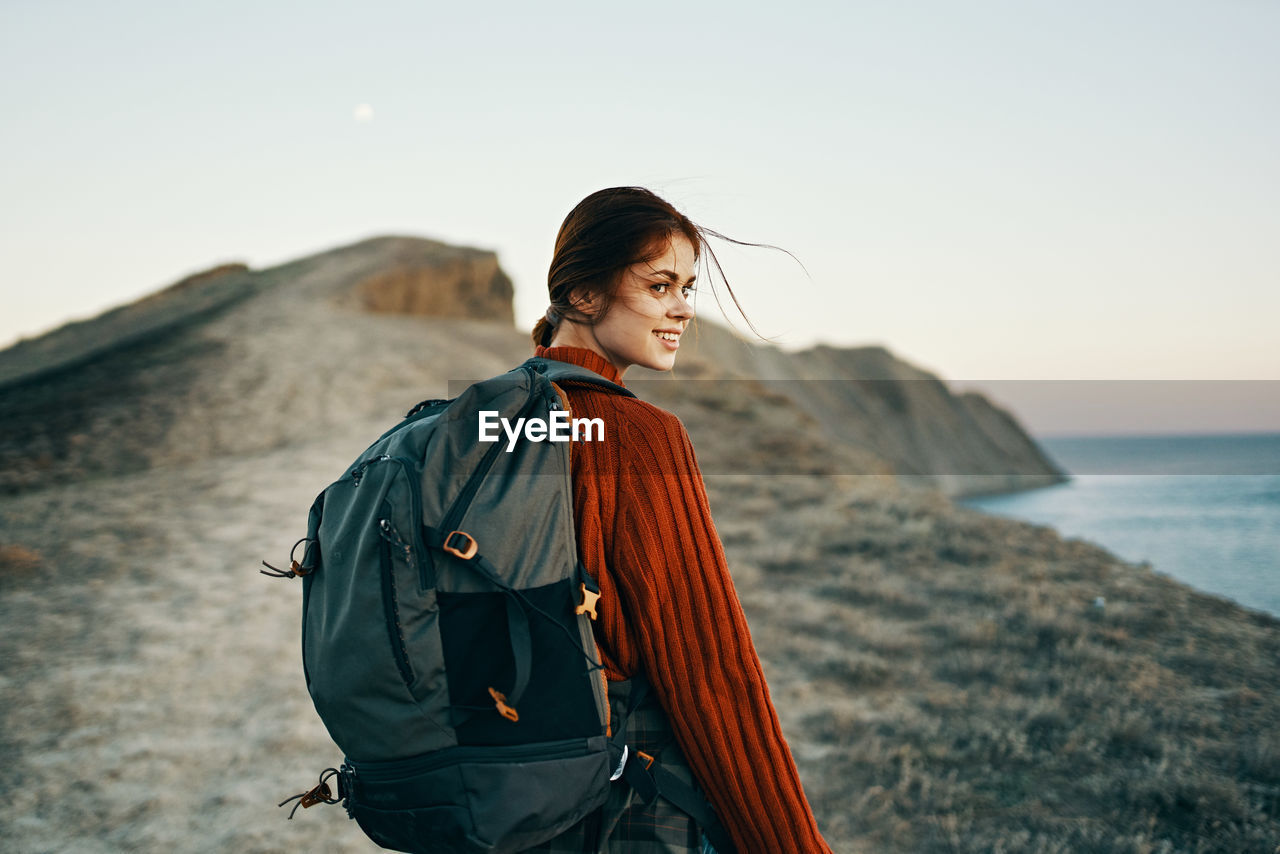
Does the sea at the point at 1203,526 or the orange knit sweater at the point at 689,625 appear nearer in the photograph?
the orange knit sweater at the point at 689,625

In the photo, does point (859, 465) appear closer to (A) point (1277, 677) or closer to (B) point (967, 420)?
(A) point (1277, 677)

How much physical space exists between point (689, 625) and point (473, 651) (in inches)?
13.3

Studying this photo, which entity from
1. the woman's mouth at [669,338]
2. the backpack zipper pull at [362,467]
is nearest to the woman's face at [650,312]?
the woman's mouth at [669,338]

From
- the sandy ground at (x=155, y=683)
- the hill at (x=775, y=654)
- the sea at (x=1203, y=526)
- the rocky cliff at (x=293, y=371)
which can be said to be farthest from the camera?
the rocky cliff at (x=293, y=371)

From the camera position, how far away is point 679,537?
4.24ft

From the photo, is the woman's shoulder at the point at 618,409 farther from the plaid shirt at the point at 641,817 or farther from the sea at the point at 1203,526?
the sea at the point at 1203,526

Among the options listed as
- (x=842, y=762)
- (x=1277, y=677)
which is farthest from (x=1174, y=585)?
(x=842, y=762)

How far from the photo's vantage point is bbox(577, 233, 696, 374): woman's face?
1532 mm

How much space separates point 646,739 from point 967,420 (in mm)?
79101

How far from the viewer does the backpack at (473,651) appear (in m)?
1.20

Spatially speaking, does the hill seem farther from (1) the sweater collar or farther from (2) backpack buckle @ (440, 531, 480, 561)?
(2) backpack buckle @ (440, 531, 480, 561)

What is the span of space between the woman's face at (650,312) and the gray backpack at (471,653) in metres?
0.33

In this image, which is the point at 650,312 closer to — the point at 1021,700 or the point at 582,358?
the point at 582,358

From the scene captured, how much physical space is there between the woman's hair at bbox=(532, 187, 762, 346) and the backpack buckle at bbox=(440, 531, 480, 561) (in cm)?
55
